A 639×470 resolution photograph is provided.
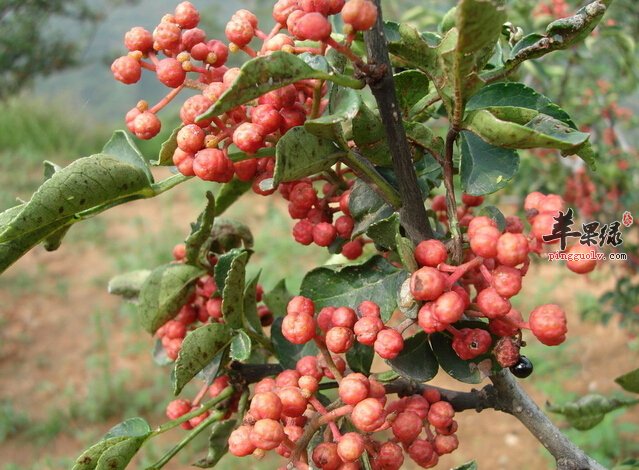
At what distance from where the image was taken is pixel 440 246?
0.72m

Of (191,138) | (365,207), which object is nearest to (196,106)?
(191,138)

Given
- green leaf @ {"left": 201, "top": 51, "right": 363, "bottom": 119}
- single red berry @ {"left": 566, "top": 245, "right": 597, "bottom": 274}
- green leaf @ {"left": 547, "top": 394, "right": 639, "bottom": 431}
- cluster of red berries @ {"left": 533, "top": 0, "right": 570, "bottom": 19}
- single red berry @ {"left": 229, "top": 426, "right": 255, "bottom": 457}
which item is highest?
green leaf @ {"left": 201, "top": 51, "right": 363, "bottom": 119}

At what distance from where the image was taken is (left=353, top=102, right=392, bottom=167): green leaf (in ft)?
2.37

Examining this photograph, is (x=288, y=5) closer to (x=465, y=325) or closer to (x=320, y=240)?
(x=320, y=240)

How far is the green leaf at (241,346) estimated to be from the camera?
83 cm

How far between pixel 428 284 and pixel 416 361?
17 centimetres

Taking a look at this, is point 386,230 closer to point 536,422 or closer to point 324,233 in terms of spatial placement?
point 324,233

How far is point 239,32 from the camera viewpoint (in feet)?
2.51

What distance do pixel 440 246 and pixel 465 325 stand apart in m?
0.13

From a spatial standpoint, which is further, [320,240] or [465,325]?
[320,240]

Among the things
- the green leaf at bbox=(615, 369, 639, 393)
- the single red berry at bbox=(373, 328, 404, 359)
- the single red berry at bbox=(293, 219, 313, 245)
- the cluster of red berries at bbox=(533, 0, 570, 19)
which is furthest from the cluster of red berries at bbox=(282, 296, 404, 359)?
the cluster of red berries at bbox=(533, 0, 570, 19)

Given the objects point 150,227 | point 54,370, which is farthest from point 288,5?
point 150,227

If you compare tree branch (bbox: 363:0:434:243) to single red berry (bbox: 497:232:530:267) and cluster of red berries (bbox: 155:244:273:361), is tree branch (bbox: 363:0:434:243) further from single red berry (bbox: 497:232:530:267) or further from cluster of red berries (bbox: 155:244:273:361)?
cluster of red berries (bbox: 155:244:273:361)

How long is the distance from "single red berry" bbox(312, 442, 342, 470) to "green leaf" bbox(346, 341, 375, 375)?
17cm
